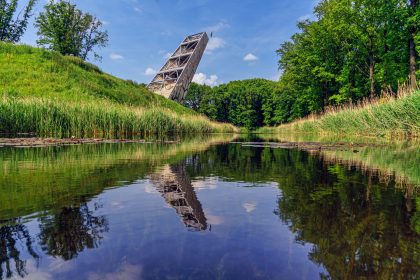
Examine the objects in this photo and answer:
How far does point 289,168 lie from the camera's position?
13.0 ft

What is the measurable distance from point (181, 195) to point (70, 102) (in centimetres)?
1081

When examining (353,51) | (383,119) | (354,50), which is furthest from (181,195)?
(354,50)

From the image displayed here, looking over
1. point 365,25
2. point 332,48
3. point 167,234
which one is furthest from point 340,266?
point 332,48

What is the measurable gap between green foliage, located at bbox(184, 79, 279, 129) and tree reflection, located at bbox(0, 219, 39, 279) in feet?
179

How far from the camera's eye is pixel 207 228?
5.06 ft

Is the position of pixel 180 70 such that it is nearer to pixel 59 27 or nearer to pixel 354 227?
pixel 59 27

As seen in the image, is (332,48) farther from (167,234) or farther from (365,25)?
(167,234)

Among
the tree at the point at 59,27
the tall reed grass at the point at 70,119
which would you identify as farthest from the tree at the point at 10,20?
the tall reed grass at the point at 70,119

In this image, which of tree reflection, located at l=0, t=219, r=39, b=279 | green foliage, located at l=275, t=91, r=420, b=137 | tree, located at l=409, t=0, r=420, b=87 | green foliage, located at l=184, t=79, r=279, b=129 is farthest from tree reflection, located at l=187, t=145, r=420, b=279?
green foliage, located at l=184, t=79, r=279, b=129

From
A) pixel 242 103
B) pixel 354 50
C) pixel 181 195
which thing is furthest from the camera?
pixel 242 103

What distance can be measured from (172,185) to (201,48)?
36132mm

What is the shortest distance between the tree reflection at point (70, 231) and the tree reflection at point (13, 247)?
6cm

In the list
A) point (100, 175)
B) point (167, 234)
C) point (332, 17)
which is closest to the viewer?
point (167, 234)

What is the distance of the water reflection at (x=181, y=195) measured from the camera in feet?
5.56
